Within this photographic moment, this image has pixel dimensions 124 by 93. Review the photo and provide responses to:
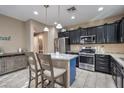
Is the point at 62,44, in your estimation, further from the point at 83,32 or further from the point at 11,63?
the point at 11,63

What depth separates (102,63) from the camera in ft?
14.0

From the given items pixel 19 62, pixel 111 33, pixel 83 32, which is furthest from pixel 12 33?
pixel 111 33

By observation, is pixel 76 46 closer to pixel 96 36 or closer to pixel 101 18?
pixel 96 36

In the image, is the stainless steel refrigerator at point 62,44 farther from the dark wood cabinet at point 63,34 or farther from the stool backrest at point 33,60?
the stool backrest at point 33,60

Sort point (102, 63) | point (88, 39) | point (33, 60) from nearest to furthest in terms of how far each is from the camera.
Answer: point (33, 60)
point (102, 63)
point (88, 39)

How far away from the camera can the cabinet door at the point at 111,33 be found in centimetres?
427

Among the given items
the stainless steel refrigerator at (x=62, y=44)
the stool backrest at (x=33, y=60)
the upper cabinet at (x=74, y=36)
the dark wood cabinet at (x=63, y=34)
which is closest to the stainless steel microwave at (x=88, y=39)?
the upper cabinet at (x=74, y=36)

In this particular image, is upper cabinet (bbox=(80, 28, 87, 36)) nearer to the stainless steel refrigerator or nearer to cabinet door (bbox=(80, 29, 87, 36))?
cabinet door (bbox=(80, 29, 87, 36))

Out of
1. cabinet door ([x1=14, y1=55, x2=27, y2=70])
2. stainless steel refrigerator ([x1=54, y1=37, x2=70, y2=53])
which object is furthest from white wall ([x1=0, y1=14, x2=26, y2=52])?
stainless steel refrigerator ([x1=54, y1=37, x2=70, y2=53])

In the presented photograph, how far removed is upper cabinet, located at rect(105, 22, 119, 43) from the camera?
425 cm

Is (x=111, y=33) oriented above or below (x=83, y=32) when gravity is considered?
below

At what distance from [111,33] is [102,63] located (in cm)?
148
